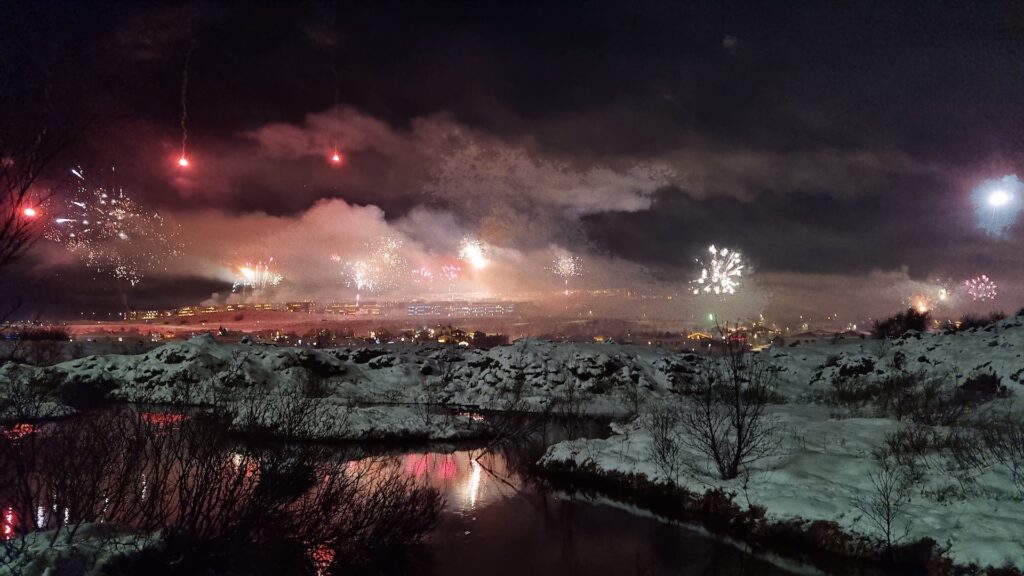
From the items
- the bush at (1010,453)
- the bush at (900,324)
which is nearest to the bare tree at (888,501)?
the bush at (1010,453)

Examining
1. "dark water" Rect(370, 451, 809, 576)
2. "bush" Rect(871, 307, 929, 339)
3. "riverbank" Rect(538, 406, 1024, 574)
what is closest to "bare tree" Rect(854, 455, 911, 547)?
"riverbank" Rect(538, 406, 1024, 574)

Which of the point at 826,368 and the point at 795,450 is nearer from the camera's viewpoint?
the point at 795,450

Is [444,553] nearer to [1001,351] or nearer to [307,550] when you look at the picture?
[307,550]

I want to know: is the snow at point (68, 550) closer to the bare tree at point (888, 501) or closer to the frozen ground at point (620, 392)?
the frozen ground at point (620, 392)

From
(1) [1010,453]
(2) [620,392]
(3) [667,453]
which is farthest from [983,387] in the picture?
(2) [620,392]

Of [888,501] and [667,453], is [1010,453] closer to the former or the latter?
[888,501]

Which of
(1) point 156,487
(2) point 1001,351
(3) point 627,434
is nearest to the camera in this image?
(1) point 156,487

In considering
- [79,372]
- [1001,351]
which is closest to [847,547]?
[1001,351]
